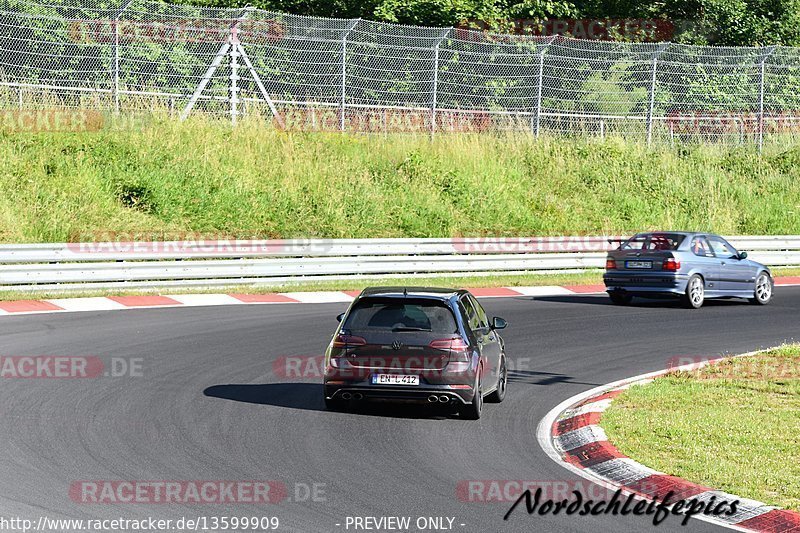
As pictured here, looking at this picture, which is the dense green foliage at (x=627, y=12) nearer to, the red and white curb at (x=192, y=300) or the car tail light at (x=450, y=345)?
the red and white curb at (x=192, y=300)

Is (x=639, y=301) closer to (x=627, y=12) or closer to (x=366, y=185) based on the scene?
(x=366, y=185)

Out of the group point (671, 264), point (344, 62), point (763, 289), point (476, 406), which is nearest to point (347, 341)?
point (476, 406)

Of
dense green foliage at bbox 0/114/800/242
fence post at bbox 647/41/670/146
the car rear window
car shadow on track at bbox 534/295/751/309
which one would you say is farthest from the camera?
fence post at bbox 647/41/670/146

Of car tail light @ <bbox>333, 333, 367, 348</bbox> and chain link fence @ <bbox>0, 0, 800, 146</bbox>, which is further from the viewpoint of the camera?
chain link fence @ <bbox>0, 0, 800, 146</bbox>

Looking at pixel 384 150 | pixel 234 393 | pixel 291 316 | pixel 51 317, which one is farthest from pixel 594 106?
pixel 234 393

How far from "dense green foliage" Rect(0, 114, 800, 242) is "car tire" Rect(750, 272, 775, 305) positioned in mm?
7730

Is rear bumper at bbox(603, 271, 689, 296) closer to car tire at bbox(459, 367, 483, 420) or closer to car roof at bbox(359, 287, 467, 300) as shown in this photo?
car roof at bbox(359, 287, 467, 300)

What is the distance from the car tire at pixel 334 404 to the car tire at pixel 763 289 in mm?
14425

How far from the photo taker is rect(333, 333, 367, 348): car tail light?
1177cm

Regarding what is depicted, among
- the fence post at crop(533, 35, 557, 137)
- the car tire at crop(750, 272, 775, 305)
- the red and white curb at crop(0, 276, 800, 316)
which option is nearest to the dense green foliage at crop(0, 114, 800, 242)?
the fence post at crop(533, 35, 557, 137)

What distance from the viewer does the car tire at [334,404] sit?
12000 mm

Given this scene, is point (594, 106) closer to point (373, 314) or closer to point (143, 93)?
point (143, 93)

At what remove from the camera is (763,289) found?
2455 cm

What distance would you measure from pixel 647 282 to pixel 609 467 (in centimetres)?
1386
